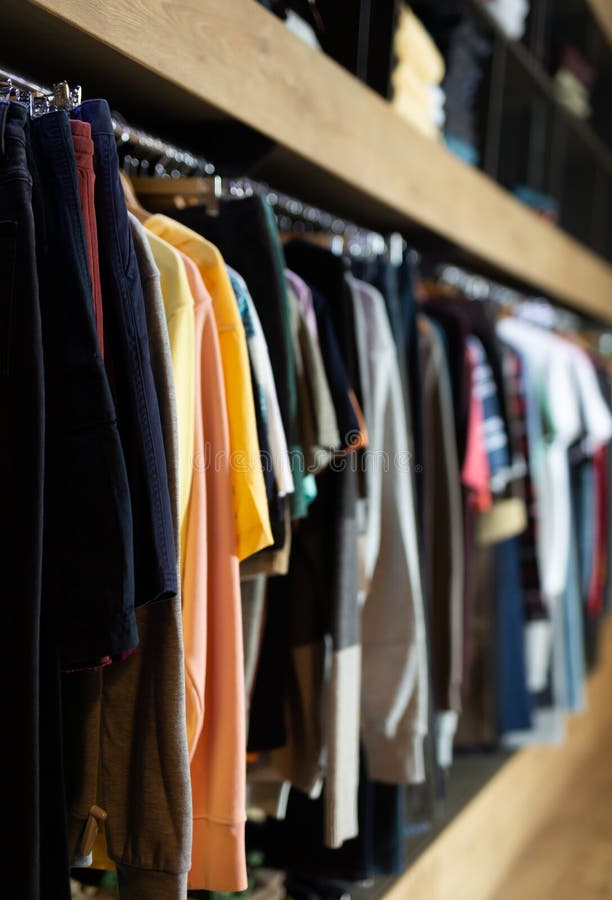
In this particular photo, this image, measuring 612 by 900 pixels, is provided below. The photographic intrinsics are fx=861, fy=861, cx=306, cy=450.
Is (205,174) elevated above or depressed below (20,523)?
above

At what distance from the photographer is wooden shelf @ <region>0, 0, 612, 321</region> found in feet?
3.64

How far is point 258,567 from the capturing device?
122 cm

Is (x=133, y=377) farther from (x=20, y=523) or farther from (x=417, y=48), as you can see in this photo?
(x=417, y=48)

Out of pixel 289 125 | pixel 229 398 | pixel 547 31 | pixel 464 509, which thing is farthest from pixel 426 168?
pixel 547 31

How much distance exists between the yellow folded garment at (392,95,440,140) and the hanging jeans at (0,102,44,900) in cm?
128

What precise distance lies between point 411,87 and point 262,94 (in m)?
0.83

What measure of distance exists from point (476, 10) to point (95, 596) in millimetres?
2023

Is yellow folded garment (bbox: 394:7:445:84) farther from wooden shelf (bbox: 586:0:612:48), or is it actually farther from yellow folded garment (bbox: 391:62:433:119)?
wooden shelf (bbox: 586:0:612:48)

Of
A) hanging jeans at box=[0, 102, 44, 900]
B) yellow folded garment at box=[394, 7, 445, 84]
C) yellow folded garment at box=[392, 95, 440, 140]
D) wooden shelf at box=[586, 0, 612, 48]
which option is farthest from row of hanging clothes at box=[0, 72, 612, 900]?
wooden shelf at box=[586, 0, 612, 48]

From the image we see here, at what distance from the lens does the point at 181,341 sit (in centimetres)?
107

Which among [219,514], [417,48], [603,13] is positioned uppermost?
[603,13]

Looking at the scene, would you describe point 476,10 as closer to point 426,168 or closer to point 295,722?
point 426,168

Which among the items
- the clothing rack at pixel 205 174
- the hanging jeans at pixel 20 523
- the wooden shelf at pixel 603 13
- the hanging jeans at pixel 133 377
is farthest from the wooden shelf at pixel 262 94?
the wooden shelf at pixel 603 13

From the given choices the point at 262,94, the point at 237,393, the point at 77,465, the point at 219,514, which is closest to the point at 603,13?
the point at 262,94
